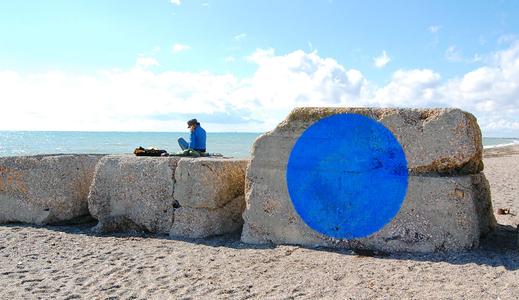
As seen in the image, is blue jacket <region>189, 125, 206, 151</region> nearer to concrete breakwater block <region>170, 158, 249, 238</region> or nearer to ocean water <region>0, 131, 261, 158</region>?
concrete breakwater block <region>170, 158, 249, 238</region>

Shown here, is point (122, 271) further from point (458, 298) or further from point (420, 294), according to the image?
point (458, 298)

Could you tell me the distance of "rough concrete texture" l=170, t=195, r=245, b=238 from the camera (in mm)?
5574

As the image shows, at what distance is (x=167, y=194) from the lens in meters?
5.73

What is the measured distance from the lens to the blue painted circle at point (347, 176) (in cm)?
477

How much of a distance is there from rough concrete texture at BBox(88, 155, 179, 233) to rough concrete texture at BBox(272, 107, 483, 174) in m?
2.16

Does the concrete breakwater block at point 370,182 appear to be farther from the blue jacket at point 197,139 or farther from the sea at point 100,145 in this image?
the sea at point 100,145

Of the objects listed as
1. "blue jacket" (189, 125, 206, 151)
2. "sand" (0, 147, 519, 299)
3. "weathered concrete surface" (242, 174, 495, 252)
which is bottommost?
"sand" (0, 147, 519, 299)

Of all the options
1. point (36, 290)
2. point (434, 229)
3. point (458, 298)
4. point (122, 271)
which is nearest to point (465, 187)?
point (434, 229)

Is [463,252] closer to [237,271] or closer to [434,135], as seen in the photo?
[434,135]

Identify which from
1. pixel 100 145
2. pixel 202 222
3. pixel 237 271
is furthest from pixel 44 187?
pixel 100 145

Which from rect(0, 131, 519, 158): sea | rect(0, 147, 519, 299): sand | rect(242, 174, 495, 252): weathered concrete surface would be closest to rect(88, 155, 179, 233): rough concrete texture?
rect(0, 147, 519, 299): sand

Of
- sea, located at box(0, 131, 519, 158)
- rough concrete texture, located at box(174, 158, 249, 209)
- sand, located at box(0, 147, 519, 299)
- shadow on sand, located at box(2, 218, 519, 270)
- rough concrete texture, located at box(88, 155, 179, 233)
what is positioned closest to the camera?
sand, located at box(0, 147, 519, 299)

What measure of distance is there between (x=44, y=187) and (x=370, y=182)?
14.4 feet

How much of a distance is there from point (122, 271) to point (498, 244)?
3766mm
